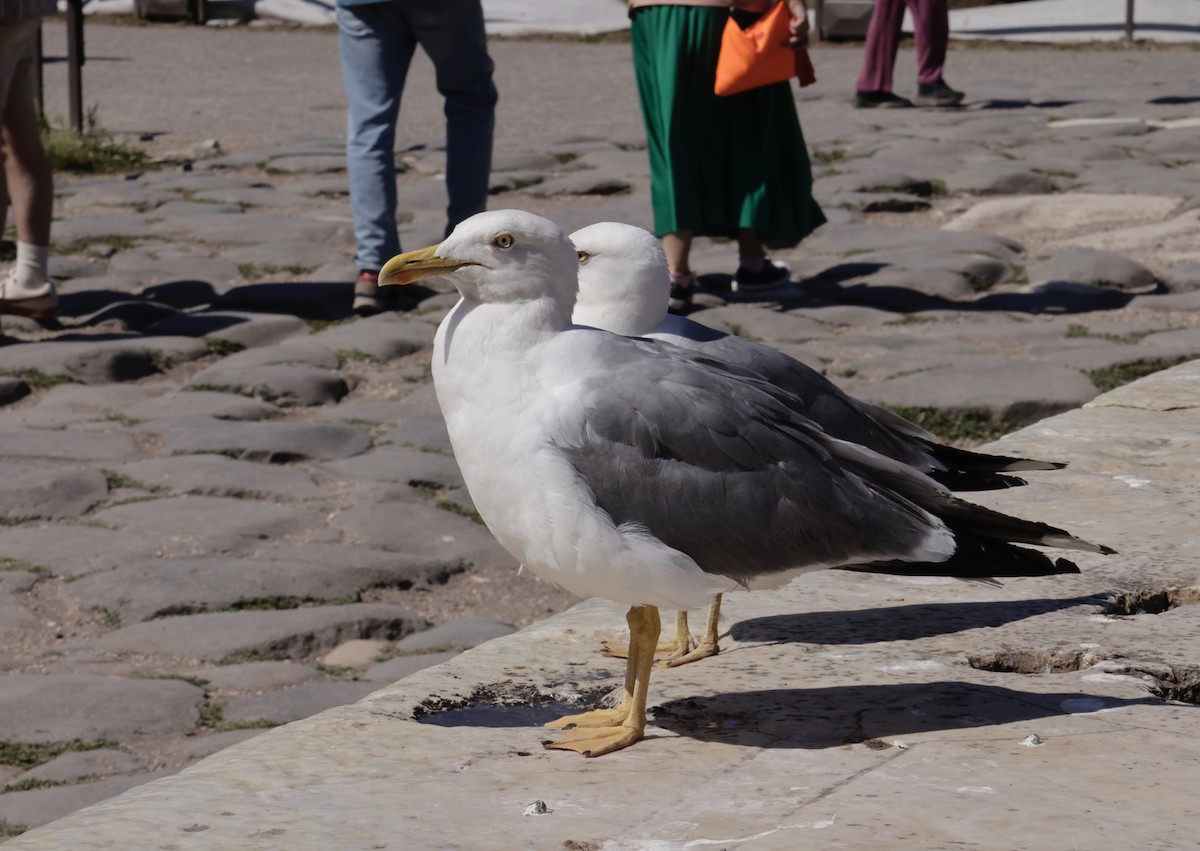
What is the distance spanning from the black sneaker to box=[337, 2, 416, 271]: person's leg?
136cm

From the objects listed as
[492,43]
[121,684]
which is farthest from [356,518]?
[492,43]

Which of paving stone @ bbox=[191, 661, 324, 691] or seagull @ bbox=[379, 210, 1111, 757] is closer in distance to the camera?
seagull @ bbox=[379, 210, 1111, 757]

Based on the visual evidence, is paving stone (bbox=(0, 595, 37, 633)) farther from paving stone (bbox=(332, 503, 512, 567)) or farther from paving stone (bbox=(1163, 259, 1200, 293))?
paving stone (bbox=(1163, 259, 1200, 293))

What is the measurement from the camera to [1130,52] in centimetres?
1584

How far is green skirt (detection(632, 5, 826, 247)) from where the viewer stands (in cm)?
588

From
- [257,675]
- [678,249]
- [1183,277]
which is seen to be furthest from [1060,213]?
[257,675]

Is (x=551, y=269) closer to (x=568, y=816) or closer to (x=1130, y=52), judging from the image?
(x=568, y=816)

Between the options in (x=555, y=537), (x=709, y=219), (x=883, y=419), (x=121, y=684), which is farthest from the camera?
(x=709, y=219)

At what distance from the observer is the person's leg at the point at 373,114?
608 centimetres

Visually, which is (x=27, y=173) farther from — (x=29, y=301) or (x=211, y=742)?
(x=211, y=742)

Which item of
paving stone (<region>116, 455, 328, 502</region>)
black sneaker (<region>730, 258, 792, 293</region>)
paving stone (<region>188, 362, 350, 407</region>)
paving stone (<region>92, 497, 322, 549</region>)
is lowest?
paving stone (<region>92, 497, 322, 549</region>)

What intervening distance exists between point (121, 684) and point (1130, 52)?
14.7m

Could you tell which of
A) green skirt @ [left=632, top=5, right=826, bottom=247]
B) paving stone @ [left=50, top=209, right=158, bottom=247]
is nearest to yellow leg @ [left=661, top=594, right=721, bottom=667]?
green skirt @ [left=632, top=5, right=826, bottom=247]

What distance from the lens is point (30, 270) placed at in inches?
236
